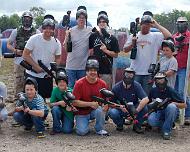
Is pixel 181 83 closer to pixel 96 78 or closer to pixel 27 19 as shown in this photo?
pixel 96 78

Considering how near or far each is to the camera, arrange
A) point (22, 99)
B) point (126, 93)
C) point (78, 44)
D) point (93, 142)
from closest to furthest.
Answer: point (93, 142)
point (22, 99)
point (126, 93)
point (78, 44)

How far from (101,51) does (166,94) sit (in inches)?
61.4

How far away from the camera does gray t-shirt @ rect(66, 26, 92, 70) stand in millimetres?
8648

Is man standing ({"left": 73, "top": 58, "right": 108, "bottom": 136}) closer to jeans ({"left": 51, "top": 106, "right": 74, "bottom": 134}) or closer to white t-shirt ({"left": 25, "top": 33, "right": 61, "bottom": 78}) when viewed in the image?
jeans ({"left": 51, "top": 106, "right": 74, "bottom": 134})

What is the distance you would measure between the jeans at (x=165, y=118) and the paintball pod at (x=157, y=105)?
7 centimetres

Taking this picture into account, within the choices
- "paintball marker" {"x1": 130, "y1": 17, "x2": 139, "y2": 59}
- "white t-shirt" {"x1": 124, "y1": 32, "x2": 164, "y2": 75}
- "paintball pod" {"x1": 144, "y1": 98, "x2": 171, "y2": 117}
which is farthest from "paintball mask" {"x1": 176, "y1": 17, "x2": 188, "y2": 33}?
"paintball pod" {"x1": 144, "y1": 98, "x2": 171, "y2": 117}

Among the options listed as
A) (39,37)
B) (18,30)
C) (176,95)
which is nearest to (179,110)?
(176,95)

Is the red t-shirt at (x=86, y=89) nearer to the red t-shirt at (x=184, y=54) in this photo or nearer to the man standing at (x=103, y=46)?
the man standing at (x=103, y=46)

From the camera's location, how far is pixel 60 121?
7.99 m

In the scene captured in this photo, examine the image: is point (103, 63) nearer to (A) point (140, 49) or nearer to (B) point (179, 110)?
(A) point (140, 49)

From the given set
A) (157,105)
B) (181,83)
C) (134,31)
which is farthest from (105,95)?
(181,83)

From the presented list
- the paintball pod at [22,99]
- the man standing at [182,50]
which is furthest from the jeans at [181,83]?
the paintball pod at [22,99]

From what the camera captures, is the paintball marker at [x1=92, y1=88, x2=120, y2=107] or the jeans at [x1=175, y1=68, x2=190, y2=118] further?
the jeans at [x1=175, y1=68, x2=190, y2=118]

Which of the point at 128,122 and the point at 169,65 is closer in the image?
the point at 169,65
